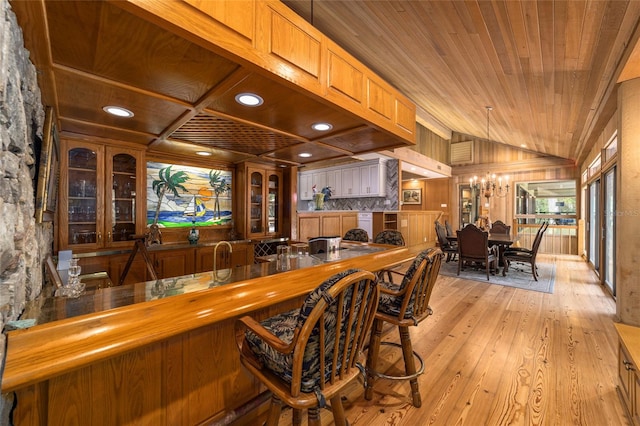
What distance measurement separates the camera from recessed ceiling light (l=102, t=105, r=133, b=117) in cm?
185

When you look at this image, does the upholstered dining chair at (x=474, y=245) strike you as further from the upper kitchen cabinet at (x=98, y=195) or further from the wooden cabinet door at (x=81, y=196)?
the wooden cabinet door at (x=81, y=196)

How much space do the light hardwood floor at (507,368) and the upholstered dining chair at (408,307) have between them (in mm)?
163

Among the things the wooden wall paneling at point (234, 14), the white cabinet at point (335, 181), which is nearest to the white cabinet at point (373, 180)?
the white cabinet at point (335, 181)

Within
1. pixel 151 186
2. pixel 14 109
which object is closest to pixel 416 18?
pixel 14 109

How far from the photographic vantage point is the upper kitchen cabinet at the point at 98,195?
2.68 metres

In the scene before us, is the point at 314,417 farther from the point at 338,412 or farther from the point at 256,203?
the point at 256,203

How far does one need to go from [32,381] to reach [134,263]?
2.55 m

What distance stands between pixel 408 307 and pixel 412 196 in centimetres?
927

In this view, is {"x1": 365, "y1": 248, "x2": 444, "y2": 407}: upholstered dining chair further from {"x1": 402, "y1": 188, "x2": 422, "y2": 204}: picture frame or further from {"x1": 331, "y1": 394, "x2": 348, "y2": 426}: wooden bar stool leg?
{"x1": 402, "y1": 188, "x2": 422, "y2": 204}: picture frame

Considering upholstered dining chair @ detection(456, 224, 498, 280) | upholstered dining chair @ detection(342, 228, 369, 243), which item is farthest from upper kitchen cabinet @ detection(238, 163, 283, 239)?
upholstered dining chair @ detection(456, 224, 498, 280)

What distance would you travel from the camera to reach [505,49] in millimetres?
2666

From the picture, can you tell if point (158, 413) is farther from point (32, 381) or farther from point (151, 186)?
point (151, 186)

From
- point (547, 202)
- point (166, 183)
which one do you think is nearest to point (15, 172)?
point (166, 183)

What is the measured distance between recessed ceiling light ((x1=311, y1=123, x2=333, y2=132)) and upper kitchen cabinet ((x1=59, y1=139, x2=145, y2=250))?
2201 millimetres
